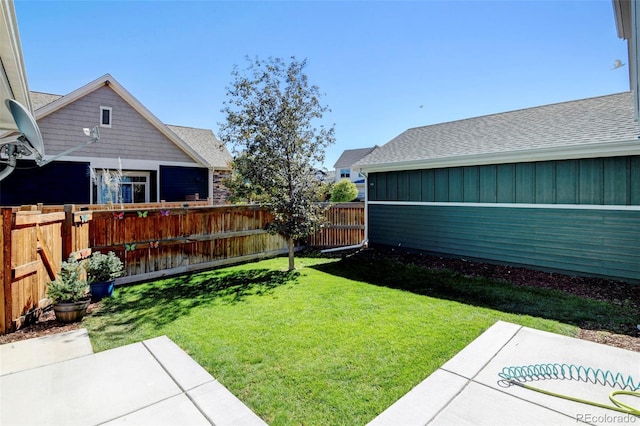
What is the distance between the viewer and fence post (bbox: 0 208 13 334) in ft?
12.1

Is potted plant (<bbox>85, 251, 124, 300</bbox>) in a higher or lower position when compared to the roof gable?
lower

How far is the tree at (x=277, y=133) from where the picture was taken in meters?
7.01

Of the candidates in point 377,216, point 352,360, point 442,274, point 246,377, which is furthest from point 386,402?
point 377,216

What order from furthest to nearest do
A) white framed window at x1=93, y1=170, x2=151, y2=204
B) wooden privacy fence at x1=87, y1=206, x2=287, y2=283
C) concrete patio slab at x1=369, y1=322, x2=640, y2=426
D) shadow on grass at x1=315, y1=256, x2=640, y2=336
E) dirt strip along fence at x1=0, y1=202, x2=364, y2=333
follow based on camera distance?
white framed window at x1=93, y1=170, x2=151, y2=204, wooden privacy fence at x1=87, y1=206, x2=287, y2=283, shadow on grass at x1=315, y1=256, x2=640, y2=336, dirt strip along fence at x1=0, y1=202, x2=364, y2=333, concrete patio slab at x1=369, y1=322, x2=640, y2=426

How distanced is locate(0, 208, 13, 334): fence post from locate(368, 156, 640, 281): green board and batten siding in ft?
27.0

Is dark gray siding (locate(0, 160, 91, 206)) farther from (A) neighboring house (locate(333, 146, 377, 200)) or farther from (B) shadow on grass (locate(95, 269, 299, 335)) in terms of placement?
(A) neighboring house (locate(333, 146, 377, 200))

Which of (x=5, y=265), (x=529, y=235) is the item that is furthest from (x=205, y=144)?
(x=529, y=235)

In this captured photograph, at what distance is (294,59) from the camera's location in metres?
7.08

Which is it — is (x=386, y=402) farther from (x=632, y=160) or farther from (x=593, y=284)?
(x=632, y=160)

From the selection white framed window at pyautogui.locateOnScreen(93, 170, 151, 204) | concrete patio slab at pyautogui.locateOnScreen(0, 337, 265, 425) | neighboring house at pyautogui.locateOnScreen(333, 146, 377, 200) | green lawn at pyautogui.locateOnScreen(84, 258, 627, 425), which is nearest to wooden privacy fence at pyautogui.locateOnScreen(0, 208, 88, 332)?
green lawn at pyautogui.locateOnScreen(84, 258, 627, 425)

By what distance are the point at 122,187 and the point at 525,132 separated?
14.4m

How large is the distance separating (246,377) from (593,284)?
654cm

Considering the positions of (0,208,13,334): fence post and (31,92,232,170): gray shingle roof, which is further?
(31,92,232,170): gray shingle roof

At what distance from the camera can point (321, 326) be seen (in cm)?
405
